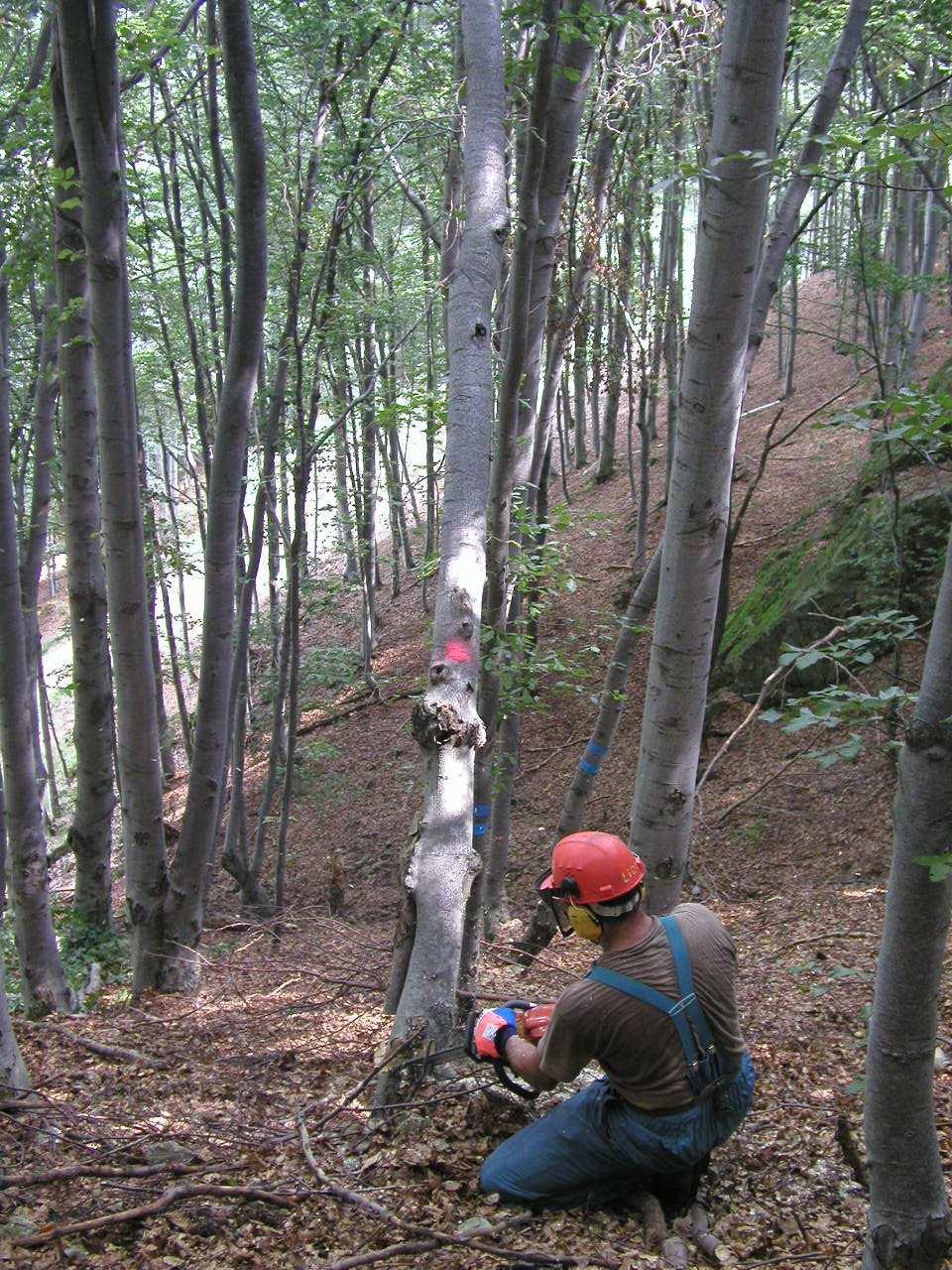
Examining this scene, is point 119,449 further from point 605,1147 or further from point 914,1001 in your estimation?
point 914,1001

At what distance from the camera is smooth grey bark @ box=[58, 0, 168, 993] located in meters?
5.31

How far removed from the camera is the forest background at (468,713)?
2910 millimetres

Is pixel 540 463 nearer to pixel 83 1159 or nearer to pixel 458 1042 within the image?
pixel 458 1042

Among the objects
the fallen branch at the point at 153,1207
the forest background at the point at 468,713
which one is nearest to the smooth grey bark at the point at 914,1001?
the forest background at the point at 468,713

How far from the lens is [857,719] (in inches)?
93.0

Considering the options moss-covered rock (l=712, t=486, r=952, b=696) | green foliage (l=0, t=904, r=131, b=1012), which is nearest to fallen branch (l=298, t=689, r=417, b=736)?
moss-covered rock (l=712, t=486, r=952, b=696)

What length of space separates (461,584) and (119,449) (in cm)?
301

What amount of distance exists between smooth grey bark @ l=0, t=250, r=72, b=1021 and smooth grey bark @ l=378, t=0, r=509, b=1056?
345 cm

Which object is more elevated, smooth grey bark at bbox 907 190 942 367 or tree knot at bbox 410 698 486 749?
smooth grey bark at bbox 907 190 942 367

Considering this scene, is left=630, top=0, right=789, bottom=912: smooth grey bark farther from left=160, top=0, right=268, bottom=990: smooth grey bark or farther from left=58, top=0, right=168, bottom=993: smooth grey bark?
left=58, top=0, right=168, bottom=993: smooth grey bark

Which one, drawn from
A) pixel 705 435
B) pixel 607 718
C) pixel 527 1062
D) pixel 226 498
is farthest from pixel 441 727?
pixel 607 718

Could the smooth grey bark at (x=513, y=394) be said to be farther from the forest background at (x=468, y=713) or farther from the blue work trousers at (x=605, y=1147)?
the blue work trousers at (x=605, y=1147)

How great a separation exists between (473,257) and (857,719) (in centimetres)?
282

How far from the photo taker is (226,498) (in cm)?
615
